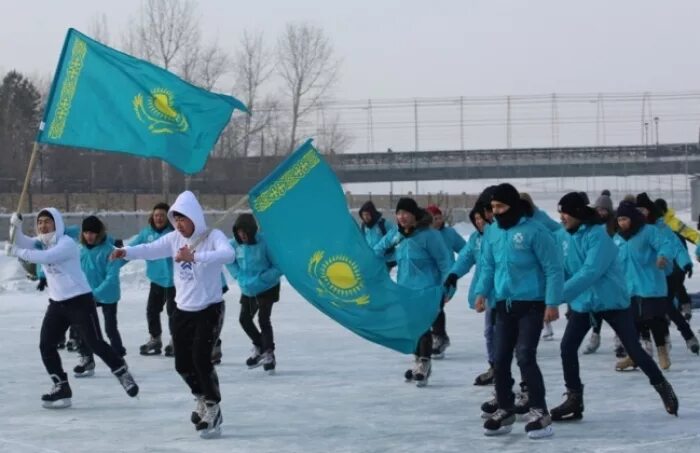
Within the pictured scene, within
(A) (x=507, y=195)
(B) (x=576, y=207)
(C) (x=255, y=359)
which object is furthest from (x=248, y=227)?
(A) (x=507, y=195)

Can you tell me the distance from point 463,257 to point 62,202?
32.0 metres

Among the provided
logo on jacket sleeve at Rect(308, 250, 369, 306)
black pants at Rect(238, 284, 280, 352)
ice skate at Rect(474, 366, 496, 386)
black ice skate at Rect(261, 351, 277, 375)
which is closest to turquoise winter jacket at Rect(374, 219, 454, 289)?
ice skate at Rect(474, 366, 496, 386)

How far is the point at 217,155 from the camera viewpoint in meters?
56.8

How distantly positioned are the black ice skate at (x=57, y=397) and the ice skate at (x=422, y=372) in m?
2.91

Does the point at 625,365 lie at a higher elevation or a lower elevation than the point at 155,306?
lower

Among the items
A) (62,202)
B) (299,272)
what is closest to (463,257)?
(299,272)

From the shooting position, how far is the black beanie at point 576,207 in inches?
348

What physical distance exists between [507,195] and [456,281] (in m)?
1.67


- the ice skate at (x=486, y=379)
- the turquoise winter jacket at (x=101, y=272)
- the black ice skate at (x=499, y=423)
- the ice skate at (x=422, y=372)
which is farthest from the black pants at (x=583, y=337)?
the turquoise winter jacket at (x=101, y=272)

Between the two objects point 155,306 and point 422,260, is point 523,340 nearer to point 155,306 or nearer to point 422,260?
point 422,260

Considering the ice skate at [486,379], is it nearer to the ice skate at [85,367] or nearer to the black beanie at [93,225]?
the ice skate at [85,367]

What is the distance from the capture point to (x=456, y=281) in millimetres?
9656

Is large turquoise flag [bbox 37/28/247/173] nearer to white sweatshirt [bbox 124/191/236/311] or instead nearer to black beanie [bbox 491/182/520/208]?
white sweatshirt [bbox 124/191/236/311]

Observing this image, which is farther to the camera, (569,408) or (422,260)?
(422,260)
